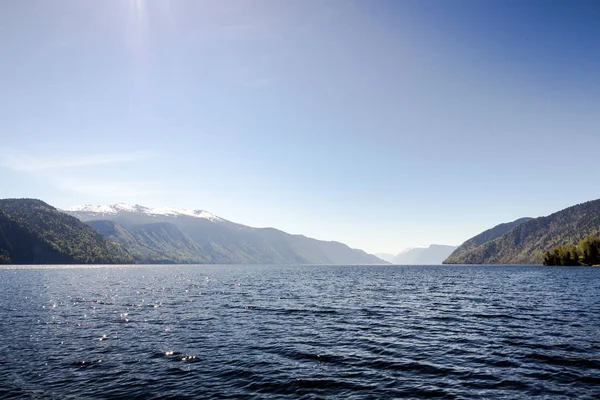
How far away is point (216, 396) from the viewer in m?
19.8

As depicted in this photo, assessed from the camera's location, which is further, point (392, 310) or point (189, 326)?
point (392, 310)

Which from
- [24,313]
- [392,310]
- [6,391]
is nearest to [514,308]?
[392,310]

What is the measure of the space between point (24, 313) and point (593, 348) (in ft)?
223

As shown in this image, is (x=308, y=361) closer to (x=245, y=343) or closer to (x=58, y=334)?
(x=245, y=343)

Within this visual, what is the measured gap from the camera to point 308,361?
26.5 m

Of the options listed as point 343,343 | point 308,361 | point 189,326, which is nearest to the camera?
point 308,361

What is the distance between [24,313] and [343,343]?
1858 inches

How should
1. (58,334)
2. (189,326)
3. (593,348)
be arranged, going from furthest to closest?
(189,326)
(58,334)
(593,348)

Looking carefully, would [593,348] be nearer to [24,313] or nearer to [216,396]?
[216,396]

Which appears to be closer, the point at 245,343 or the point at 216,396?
the point at 216,396

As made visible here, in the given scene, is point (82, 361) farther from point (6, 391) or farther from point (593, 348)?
point (593, 348)

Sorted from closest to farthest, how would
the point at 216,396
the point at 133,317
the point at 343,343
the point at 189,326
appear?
the point at 216,396 < the point at 343,343 < the point at 189,326 < the point at 133,317

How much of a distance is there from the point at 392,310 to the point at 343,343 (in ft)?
75.1

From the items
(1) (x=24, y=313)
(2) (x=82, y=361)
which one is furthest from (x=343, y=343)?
(1) (x=24, y=313)
